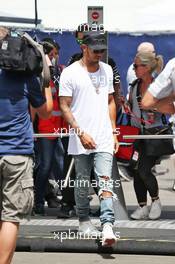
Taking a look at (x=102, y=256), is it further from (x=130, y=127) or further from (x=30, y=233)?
(x=130, y=127)

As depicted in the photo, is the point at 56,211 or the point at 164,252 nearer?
the point at 164,252

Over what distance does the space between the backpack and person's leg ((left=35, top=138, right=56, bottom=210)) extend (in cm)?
309

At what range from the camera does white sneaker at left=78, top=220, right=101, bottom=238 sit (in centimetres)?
711

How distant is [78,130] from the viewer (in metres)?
6.86

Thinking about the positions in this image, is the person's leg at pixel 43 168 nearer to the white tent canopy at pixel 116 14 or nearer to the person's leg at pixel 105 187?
the person's leg at pixel 105 187

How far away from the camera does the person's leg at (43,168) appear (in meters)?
8.52

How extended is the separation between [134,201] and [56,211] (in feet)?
4.82

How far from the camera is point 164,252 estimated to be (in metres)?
6.90

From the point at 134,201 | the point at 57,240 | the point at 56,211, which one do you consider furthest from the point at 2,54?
the point at 134,201

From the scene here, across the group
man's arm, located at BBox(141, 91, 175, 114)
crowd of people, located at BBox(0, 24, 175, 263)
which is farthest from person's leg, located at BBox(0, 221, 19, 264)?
man's arm, located at BBox(141, 91, 175, 114)

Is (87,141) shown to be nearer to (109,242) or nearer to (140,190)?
(109,242)

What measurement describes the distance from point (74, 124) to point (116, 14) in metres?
11.2

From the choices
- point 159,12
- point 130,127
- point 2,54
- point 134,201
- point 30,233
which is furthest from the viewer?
point 159,12

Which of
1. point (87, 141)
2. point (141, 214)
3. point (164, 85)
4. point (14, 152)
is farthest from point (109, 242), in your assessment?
point (14, 152)
